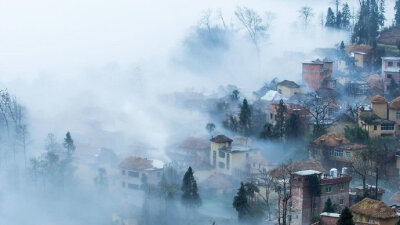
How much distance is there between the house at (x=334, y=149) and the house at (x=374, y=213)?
4.29m

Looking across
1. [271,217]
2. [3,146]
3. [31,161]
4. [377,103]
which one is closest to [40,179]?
[31,161]

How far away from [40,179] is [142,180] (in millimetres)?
3353

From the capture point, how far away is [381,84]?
88.6 ft

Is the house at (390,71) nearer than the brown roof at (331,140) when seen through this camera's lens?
No

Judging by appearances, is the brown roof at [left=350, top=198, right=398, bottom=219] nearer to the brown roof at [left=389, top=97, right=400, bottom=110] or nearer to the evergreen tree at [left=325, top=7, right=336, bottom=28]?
the brown roof at [left=389, top=97, right=400, bottom=110]

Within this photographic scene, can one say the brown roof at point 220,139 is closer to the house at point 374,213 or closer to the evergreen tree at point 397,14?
the house at point 374,213

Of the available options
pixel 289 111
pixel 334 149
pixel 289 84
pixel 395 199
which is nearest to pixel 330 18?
pixel 289 84

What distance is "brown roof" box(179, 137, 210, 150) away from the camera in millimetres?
24359

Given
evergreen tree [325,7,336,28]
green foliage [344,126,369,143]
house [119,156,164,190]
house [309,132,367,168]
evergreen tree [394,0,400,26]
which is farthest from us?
evergreen tree [325,7,336,28]

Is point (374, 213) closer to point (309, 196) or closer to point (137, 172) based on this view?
point (309, 196)

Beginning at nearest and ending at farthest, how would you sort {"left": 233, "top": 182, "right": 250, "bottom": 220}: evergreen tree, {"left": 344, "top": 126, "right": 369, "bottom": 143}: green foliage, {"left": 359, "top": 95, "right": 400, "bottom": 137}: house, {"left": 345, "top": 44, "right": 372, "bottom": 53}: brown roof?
{"left": 233, "top": 182, "right": 250, "bottom": 220}: evergreen tree, {"left": 344, "top": 126, "right": 369, "bottom": 143}: green foliage, {"left": 359, "top": 95, "right": 400, "bottom": 137}: house, {"left": 345, "top": 44, "right": 372, "bottom": 53}: brown roof

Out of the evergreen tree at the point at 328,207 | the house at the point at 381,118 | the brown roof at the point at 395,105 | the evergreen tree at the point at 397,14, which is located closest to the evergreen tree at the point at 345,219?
the evergreen tree at the point at 328,207

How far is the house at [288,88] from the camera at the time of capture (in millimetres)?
27484

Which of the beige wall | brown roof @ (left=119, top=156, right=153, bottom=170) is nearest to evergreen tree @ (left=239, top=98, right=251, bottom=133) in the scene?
the beige wall
